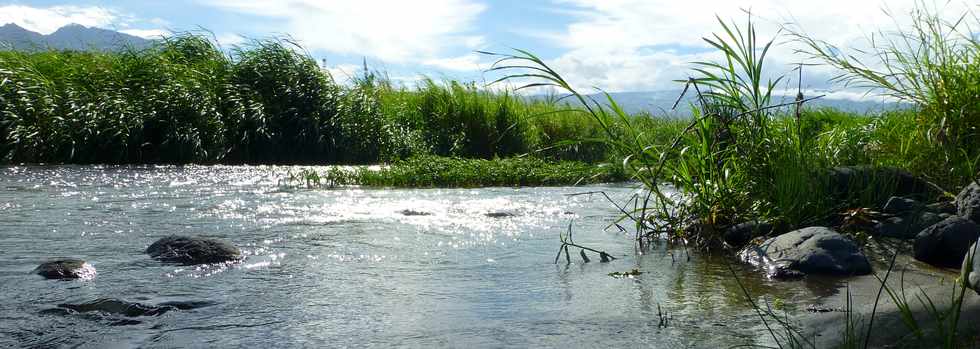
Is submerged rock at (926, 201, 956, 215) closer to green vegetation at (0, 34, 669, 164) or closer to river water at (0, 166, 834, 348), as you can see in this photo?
river water at (0, 166, 834, 348)

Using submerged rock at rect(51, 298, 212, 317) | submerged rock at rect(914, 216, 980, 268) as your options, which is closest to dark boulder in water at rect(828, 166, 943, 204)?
submerged rock at rect(914, 216, 980, 268)

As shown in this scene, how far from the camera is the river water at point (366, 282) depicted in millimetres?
4137

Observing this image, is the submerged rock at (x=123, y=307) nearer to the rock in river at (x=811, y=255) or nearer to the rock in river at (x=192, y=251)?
the rock in river at (x=192, y=251)

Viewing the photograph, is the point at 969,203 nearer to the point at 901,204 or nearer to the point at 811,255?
the point at 901,204

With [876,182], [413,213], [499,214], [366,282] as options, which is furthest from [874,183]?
[413,213]

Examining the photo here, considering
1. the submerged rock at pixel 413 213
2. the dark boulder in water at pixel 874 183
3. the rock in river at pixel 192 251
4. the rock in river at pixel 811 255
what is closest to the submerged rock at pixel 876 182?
the dark boulder in water at pixel 874 183

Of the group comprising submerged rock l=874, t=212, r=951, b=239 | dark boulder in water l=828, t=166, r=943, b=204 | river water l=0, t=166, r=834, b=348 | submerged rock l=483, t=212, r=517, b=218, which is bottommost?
river water l=0, t=166, r=834, b=348

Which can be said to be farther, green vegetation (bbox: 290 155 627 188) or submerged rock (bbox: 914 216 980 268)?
green vegetation (bbox: 290 155 627 188)

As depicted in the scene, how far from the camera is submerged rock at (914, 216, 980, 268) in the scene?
18.5 feet

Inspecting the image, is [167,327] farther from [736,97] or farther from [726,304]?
[736,97]

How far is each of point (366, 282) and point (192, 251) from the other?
1.36 meters

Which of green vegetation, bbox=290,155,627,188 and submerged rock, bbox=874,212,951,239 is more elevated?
green vegetation, bbox=290,155,627,188

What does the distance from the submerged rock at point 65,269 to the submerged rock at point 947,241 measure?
5.31 m

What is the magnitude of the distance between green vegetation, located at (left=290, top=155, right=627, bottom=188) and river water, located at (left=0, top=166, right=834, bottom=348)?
2253mm
